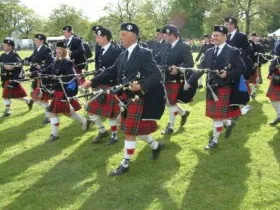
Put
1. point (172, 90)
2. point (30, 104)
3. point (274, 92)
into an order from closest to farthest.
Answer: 1. point (172, 90)
2. point (274, 92)
3. point (30, 104)

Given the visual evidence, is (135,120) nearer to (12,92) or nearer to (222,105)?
(222,105)

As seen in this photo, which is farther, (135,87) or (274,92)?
(274,92)

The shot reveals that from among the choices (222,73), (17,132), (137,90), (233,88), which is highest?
(222,73)

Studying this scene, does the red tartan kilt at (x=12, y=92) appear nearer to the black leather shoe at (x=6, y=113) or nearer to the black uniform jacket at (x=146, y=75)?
the black leather shoe at (x=6, y=113)

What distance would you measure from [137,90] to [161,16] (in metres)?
59.9

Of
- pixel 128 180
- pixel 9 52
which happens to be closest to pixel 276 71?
pixel 128 180

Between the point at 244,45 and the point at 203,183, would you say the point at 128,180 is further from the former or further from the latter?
the point at 244,45

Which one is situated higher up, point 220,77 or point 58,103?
point 220,77

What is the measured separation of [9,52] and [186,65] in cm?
447

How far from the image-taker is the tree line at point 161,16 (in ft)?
163

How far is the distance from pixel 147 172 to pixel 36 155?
2.08m

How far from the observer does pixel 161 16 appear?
6362 cm

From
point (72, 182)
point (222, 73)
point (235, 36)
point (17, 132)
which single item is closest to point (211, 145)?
point (222, 73)

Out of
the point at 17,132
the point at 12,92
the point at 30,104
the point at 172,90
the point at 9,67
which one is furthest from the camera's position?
the point at 30,104
